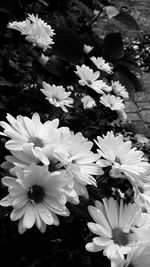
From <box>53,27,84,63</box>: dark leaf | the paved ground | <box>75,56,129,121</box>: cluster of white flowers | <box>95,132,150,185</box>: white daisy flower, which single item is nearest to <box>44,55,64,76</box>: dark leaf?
<box>53,27,84,63</box>: dark leaf

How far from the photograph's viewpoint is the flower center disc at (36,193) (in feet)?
3.09

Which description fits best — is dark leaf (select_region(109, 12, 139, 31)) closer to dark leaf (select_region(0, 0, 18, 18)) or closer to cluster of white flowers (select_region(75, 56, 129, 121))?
cluster of white flowers (select_region(75, 56, 129, 121))

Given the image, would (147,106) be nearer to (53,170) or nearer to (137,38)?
(137,38)

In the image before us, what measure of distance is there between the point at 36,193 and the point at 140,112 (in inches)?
115

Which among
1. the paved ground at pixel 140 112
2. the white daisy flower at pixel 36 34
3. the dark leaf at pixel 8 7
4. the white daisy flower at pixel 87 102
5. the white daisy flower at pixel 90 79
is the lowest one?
the paved ground at pixel 140 112

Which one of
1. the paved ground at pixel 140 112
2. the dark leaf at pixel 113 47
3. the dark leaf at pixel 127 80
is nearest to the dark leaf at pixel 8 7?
the dark leaf at pixel 113 47

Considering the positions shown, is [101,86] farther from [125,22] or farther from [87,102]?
[125,22]

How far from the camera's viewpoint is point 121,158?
1.09 meters

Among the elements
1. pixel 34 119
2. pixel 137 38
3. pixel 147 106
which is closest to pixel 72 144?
pixel 34 119

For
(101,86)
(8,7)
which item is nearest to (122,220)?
(101,86)

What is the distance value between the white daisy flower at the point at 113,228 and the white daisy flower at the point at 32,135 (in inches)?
6.2

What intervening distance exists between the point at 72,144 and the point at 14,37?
A: 5.58ft

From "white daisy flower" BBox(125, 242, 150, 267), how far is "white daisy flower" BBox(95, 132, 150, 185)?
0.48 ft

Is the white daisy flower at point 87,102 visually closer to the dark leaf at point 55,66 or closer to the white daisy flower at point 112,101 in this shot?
the white daisy flower at point 112,101
